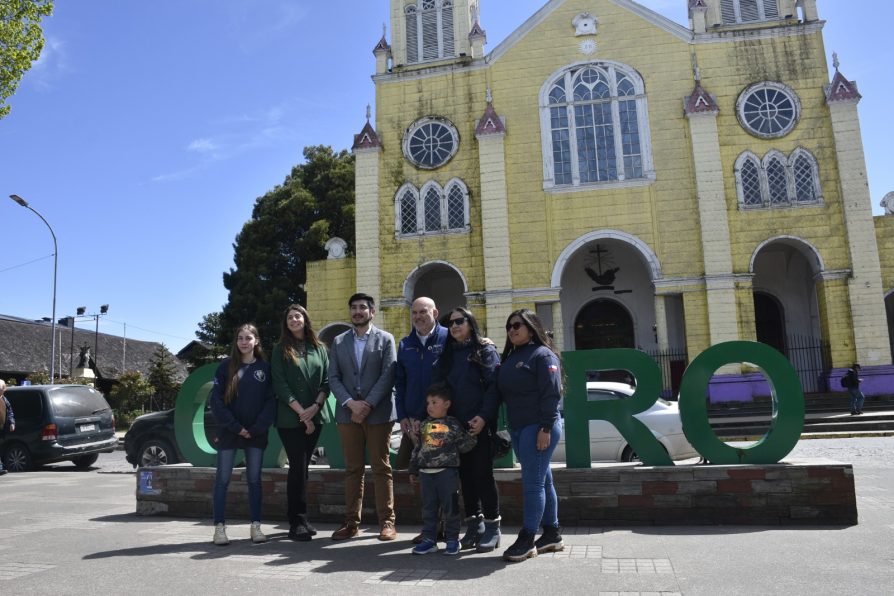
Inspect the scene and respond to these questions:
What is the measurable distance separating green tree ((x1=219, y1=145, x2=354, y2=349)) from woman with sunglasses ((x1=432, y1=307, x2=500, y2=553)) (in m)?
23.5

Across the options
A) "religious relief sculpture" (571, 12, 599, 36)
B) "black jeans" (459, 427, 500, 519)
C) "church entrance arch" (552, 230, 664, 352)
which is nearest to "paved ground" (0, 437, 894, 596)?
"black jeans" (459, 427, 500, 519)

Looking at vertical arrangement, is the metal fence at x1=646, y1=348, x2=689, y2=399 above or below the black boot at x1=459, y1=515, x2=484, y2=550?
above

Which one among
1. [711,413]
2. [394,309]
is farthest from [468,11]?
[711,413]

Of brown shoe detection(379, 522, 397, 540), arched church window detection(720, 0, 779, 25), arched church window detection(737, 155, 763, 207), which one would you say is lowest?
brown shoe detection(379, 522, 397, 540)

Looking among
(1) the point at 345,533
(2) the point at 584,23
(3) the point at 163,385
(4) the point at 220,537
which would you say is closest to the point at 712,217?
(2) the point at 584,23

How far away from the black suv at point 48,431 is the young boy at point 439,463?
443 inches

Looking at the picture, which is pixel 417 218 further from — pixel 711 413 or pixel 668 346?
pixel 711 413

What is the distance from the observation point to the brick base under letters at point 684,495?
234 inches

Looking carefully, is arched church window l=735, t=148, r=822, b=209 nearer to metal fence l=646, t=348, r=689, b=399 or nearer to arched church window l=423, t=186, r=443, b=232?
metal fence l=646, t=348, r=689, b=399

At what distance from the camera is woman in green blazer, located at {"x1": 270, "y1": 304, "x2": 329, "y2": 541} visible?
6.10m

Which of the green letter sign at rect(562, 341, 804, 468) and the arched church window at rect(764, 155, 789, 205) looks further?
the arched church window at rect(764, 155, 789, 205)

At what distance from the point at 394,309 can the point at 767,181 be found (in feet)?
38.1

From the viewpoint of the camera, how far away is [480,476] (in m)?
5.39

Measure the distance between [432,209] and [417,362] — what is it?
16.1 metres
